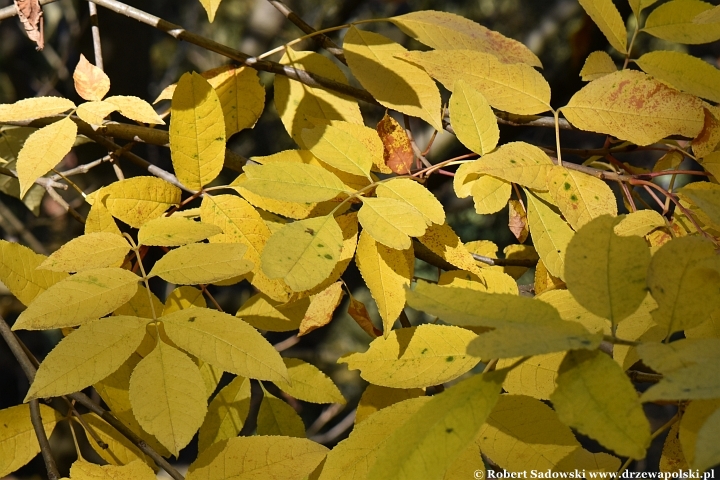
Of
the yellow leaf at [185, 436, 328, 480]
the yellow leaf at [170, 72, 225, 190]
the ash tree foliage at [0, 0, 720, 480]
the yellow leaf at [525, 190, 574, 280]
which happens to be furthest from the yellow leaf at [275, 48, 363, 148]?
the yellow leaf at [185, 436, 328, 480]

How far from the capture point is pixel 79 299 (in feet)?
1.45

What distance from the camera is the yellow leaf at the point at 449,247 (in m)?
0.51

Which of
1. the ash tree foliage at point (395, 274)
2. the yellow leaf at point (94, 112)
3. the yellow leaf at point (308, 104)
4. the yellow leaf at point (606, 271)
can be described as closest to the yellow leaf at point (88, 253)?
the ash tree foliage at point (395, 274)

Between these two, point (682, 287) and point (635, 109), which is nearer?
point (682, 287)

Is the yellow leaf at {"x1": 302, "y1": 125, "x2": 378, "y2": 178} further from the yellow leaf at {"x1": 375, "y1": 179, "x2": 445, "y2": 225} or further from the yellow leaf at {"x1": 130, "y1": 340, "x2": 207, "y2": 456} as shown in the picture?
the yellow leaf at {"x1": 130, "y1": 340, "x2": 207, "y2": 456}

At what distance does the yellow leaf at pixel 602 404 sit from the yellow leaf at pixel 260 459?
184 mm

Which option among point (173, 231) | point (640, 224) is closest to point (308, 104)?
point (173, 231)

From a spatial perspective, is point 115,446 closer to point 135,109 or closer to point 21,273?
point 21,273

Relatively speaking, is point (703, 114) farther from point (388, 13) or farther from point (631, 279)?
point (388, 13)

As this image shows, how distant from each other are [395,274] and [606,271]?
0.17 metres

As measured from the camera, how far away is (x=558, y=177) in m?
0.50

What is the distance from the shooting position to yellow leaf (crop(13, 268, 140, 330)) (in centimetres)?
43

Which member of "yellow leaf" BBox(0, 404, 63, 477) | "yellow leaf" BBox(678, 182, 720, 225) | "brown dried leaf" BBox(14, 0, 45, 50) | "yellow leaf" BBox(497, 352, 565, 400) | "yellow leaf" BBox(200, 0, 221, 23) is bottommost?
"yellow leaf" BBox(0, 404, 63, 477)

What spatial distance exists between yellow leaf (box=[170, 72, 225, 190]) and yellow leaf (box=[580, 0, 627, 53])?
34cm
